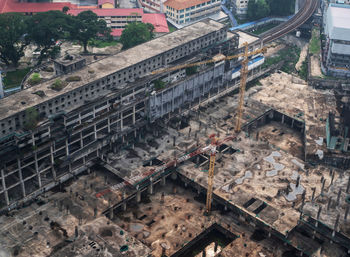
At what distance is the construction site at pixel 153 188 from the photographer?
15175cm

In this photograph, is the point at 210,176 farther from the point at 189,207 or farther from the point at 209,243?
the point at 209,243

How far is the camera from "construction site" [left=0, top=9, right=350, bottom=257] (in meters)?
152

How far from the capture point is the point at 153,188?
586ft

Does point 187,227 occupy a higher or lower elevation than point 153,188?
lower

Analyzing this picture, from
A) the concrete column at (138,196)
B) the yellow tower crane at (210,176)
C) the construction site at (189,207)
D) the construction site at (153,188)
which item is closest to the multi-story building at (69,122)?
the construction site at (153,188)

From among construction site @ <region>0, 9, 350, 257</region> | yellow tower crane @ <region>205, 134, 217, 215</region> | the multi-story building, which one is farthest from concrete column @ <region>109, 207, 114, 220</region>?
yellow tower crane @ <region>205, 134, 217, 215</region>

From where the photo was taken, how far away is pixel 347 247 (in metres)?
148

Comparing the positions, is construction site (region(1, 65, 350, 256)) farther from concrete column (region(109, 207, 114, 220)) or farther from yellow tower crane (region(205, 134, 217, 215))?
yellow tower crane (region(205, 134, 217, 215))

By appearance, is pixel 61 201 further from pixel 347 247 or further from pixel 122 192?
pixel 347 247

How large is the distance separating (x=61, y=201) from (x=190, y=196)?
45.0m

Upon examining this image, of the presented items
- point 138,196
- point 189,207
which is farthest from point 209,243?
point 138,196

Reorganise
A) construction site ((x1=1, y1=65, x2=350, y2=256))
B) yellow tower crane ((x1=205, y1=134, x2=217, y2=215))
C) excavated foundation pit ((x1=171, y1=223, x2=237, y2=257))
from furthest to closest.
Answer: yellow tower crane ((x1=205, y1=134, x2=217, y2=215)) → excavated foundation pit ((x1=171, y1=223, x2=237, y2=257)) → construction site ((x1=1, y1=65, x2=350, y2=256))

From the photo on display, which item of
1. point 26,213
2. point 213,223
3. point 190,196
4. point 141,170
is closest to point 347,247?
point 213,223

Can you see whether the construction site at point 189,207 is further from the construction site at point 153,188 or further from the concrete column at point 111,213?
the concrete column at point 111,213
